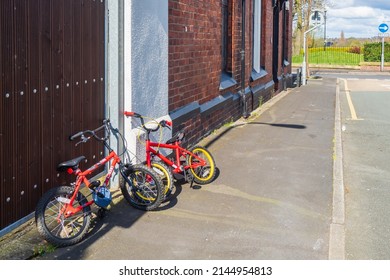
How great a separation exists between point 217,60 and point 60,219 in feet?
22.8

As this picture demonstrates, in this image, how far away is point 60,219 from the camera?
4719mm

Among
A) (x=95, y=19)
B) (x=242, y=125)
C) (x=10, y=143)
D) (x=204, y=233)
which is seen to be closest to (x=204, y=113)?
(x=242, y=125)

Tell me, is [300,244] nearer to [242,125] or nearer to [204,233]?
[204,233]

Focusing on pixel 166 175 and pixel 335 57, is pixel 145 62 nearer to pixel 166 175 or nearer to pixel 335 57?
pixel 166 175

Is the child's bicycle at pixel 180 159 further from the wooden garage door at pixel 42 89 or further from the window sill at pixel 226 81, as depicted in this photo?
the window sill at pixel 226 81

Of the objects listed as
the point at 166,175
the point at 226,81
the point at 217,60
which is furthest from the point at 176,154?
the point at 226,81

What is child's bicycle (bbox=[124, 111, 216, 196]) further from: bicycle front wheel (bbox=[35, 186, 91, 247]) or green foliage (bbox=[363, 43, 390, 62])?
green foliage (bbox=[363, 43, 390, 62])

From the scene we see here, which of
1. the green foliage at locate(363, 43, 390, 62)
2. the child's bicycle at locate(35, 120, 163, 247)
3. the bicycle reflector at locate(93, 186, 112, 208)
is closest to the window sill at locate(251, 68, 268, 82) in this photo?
the child's bicycle at locate(35, 120, 163, 247)

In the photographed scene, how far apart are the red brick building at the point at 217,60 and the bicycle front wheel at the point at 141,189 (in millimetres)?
2605

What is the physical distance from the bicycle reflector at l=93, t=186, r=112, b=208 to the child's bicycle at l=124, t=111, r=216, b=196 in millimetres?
1138

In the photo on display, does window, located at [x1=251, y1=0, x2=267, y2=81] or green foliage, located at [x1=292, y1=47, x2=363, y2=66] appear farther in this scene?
green foliage, located at [x1=292, y1=47, x2=363, y2=66]

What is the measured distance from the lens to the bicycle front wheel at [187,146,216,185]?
22.4 ft

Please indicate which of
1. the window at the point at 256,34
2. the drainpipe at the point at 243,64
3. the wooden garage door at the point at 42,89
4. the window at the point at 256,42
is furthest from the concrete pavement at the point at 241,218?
the window at the point at 256,34

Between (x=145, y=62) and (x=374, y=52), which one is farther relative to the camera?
(x=374, y=52)
